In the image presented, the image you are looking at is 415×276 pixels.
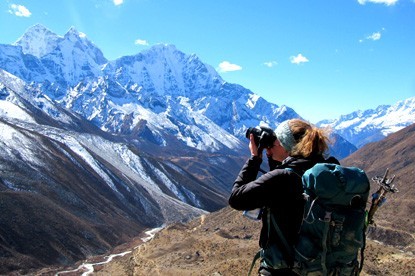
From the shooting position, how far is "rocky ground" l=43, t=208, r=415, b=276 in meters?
45.0

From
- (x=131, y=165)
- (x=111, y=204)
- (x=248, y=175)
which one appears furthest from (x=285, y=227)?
(x=131, y=165)

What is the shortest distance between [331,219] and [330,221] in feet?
0.10

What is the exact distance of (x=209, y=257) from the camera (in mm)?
53219

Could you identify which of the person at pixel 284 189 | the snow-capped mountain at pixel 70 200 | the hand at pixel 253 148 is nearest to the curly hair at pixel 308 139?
the person at pixel 284 189

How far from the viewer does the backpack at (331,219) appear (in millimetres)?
5590

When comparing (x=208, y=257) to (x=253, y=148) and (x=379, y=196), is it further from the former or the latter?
(x=253, y=148)

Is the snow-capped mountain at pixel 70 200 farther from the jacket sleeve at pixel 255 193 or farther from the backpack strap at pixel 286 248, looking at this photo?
the backpack strap at pixel 286 248

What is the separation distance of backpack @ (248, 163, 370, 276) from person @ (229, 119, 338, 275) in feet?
0.52

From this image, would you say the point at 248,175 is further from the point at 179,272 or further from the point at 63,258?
the point at 63,258

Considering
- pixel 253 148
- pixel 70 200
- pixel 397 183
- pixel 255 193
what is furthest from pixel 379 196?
pixel 70 200

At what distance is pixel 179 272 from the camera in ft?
163

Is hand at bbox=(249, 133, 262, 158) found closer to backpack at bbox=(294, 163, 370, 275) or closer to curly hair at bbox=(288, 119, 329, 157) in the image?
curly hair at bbox=(288, 119, 329, 157)

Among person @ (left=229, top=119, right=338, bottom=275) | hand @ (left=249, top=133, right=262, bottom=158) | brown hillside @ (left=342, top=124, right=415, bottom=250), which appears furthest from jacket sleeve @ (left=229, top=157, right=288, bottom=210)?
brown hillside @ (left=342, top=124, right=415, bottom=250)

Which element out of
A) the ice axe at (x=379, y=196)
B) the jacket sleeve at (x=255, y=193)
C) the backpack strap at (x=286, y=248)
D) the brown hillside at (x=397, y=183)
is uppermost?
the jacket sleeve at (x=255, y=193)
